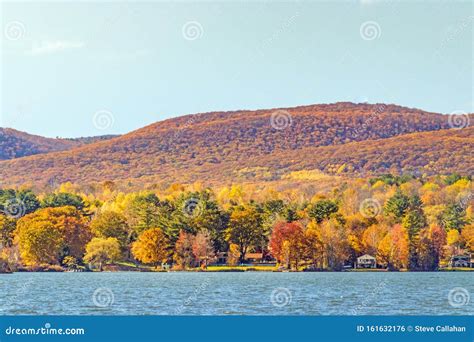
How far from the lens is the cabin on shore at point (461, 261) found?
11750 centimetres

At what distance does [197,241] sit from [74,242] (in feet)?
47.9

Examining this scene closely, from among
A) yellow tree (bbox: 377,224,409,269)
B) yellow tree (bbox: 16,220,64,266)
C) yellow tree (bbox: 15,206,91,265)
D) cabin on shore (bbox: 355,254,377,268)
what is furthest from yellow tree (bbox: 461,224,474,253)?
yellow tree (bbox: 16,220,64,266)

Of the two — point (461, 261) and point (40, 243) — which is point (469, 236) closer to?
point (461, 261)

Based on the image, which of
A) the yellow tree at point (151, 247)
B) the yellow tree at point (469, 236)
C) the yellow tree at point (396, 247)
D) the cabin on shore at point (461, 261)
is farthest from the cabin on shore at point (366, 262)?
the yellow tree at point (151, 247)

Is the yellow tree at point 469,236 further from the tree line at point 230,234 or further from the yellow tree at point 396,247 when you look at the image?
the yellow tree at point 396,247

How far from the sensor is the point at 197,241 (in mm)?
112688

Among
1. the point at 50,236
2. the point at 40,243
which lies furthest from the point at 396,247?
the point at 40,243

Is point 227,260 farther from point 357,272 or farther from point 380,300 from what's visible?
point 380,300

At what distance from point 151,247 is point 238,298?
174 ft

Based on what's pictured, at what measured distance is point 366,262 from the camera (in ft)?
374

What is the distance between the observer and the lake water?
170 ft

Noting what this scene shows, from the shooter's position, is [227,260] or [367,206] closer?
[227,260]
